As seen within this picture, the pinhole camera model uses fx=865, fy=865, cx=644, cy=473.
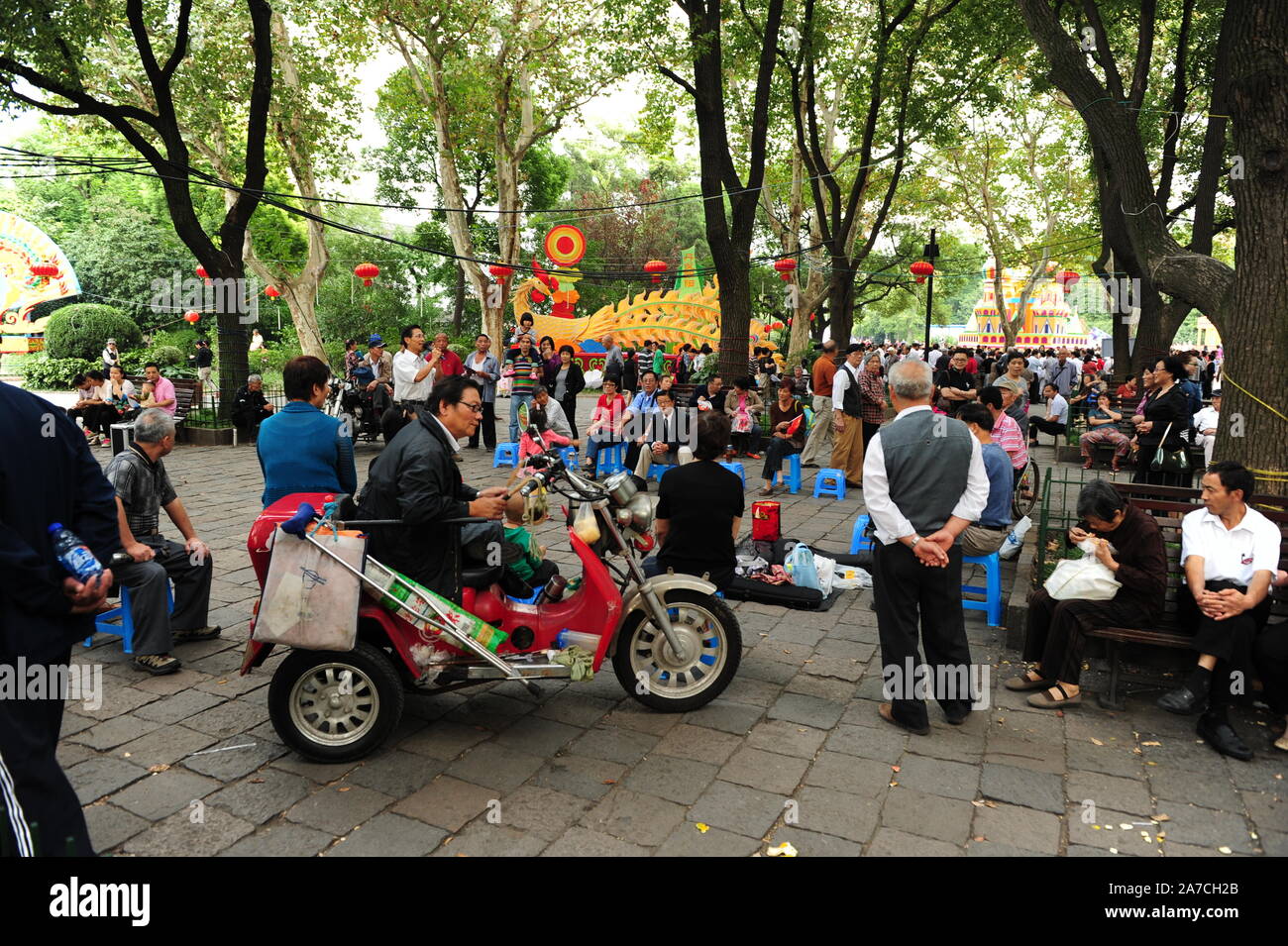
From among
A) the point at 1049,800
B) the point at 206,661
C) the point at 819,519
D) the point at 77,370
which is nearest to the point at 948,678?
the point at 1049,800

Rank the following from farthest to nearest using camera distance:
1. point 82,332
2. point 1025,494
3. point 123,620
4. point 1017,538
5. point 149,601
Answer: point 82,332
point 1025,494
point 1017,538
point 123,620
point 149,601

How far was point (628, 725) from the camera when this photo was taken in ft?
13.6

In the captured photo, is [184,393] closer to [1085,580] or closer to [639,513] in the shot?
[639,513]

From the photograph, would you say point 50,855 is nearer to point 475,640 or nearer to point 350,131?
point 475,640

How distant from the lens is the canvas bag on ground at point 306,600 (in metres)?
3.51

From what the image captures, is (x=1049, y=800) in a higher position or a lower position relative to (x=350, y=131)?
lower

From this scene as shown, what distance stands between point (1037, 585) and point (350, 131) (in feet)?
68.1

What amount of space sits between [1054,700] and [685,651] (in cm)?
190

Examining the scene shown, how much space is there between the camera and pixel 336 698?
3.78m

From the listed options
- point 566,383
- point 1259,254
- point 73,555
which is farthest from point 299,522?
point 566,383

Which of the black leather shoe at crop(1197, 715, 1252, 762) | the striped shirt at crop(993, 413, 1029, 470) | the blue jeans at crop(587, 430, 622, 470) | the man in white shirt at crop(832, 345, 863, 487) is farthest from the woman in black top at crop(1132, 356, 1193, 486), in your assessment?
the blue jeans at crop(587, 430, 622, 470)

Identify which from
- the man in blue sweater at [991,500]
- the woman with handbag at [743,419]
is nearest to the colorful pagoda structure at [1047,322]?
the woman with handbag at [743,419]

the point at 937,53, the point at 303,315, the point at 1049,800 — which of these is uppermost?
the point at 937,53

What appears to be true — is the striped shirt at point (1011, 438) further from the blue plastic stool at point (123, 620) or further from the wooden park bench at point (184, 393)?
the wooden park bench at point (184, 393)
